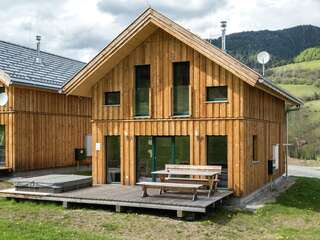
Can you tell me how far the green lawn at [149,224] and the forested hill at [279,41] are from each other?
64754mm

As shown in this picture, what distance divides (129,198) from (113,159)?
3.78m

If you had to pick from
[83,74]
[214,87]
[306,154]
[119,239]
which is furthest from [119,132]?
[306,154]

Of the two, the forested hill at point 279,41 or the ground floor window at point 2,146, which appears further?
the forested hill at point 279,41

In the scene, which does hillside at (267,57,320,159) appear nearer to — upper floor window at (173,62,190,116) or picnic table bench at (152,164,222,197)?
upper floor window at (173,62,190,116)

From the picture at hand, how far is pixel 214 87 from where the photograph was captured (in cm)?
1551

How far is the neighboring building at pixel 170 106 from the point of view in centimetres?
1499

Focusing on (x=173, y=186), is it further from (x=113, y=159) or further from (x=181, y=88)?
(x=113, y=159)

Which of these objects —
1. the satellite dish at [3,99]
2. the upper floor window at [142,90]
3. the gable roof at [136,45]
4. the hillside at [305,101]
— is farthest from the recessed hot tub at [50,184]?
the hillside at [305,101]

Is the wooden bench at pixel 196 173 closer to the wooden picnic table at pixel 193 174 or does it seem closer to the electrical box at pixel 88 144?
the wooden picnic table at pixel 193 174

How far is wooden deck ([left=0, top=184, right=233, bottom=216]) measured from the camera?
1255 centimetres

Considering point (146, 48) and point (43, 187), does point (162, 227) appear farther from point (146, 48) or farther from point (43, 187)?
point (146, 48)

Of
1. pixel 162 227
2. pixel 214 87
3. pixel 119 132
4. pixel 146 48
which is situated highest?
pixel 146 48

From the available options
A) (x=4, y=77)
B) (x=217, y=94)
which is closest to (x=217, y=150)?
(x=217, y=94)

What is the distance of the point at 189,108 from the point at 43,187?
17.8 ft
